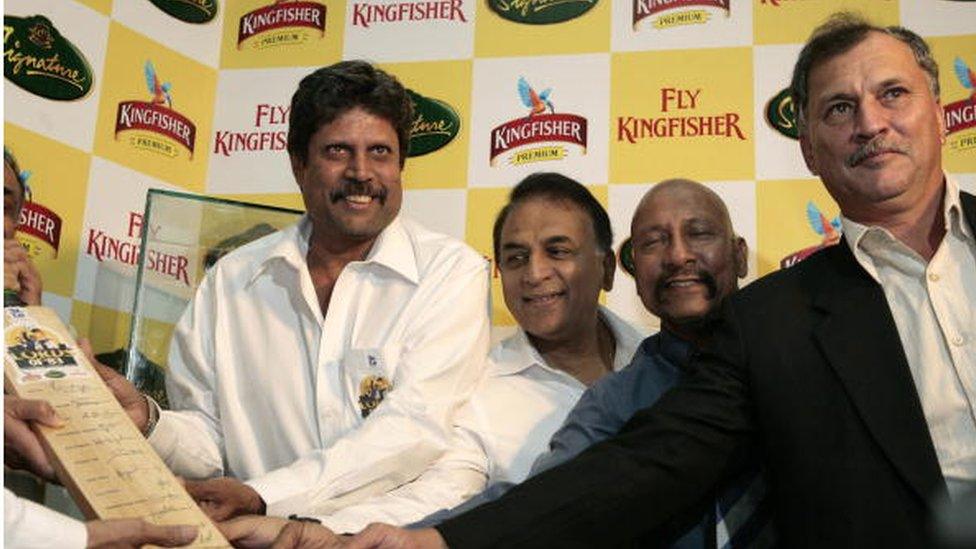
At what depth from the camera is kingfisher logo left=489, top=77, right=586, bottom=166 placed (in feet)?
10.6

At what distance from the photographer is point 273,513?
180 cm

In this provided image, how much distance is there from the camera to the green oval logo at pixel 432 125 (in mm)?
3328

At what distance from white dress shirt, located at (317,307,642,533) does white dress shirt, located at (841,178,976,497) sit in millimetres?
836

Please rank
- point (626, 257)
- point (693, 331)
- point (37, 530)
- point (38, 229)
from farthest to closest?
point (626, 257), point (38, 229), point (693, 331), point (37, 530)

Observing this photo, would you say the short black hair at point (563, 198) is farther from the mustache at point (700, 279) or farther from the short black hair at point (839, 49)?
the short black hair at point (839, 49)

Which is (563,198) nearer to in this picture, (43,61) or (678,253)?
(678,253)

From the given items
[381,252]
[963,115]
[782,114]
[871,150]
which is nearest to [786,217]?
[782,114]

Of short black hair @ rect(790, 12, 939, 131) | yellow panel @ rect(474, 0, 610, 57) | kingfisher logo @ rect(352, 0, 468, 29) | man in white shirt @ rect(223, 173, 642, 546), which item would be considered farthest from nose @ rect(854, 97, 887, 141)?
kingfisher logo @ rect(352, 0, 468, 29)

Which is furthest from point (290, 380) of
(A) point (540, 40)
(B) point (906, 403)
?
(A) point (540, 40)

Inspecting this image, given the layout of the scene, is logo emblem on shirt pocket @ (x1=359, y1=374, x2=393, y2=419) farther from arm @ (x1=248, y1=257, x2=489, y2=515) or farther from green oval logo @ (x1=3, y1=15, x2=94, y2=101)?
green oval logo @ (x1=3, y1=15, x2=94, y2=101)

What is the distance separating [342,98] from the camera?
7.77 ft

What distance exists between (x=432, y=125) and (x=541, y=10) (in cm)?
50

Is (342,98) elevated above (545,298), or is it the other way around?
(342,98)

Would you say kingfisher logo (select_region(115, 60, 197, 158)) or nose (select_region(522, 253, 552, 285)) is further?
kingfisher logo (select_region(115, 60, 197, 158))
